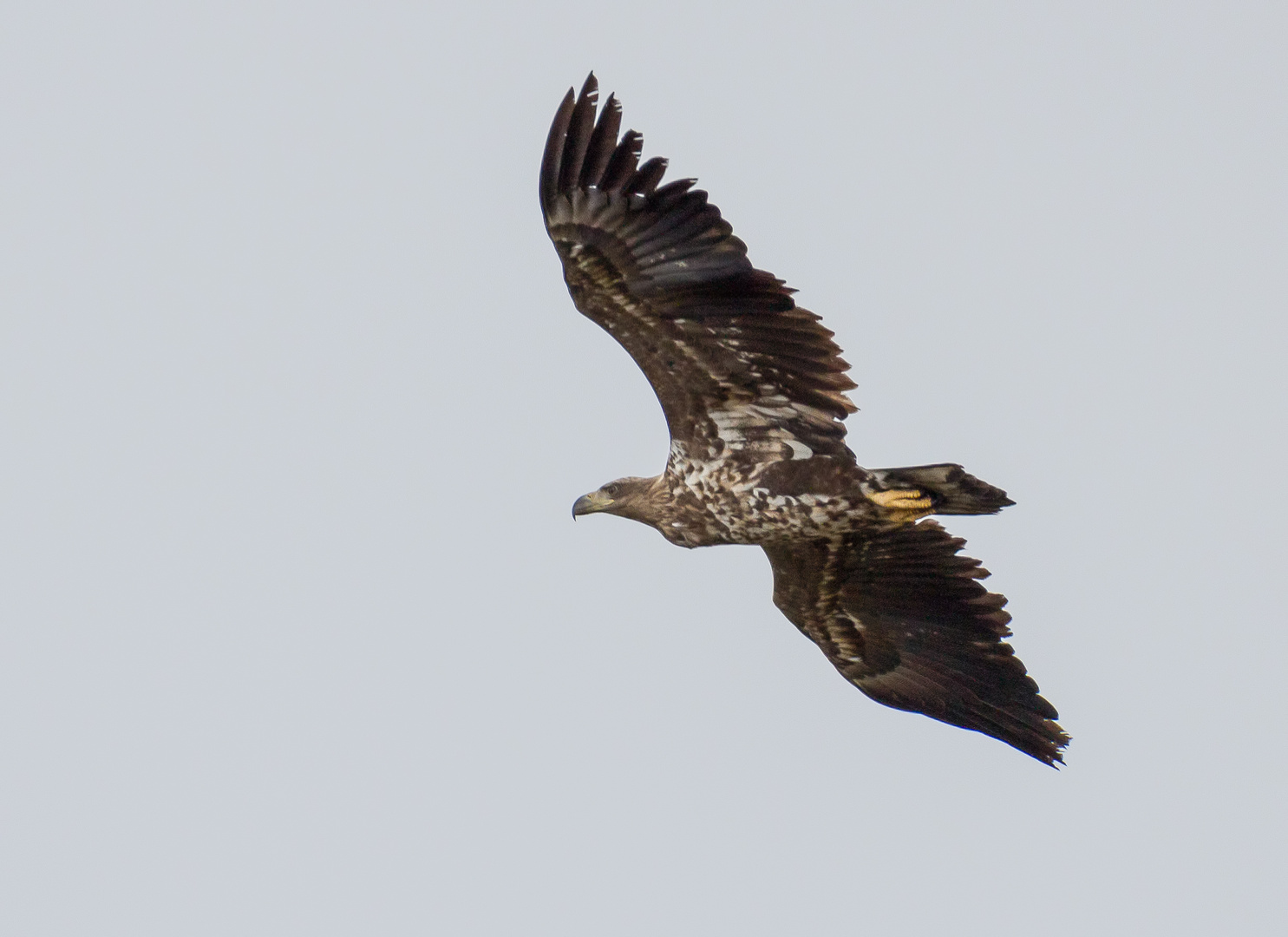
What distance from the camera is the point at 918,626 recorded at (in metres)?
12.1

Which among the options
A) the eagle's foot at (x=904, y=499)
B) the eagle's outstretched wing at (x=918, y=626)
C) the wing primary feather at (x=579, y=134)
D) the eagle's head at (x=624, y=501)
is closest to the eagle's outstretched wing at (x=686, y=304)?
the wing primary feather at (x=579, y=134)

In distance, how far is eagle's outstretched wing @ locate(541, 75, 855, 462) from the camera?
9984 mm

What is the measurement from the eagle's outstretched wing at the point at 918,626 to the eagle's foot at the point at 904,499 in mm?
881

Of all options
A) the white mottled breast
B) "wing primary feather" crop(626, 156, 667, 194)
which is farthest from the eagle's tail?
"wing primary feather" crop(626, 156, 667, 194)

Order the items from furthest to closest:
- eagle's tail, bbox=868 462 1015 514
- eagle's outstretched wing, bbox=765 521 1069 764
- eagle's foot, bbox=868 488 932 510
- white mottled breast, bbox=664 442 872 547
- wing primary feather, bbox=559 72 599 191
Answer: eagle's outstretched wing, bbox=765 521 1069 764, white mottled breast, bbox=664 442 872 547, eagle's foot, bbox=868 488 932 510, eagle's tail, bbox=868 462 1015 514, wing primary feather, bbox=559 72 599 191

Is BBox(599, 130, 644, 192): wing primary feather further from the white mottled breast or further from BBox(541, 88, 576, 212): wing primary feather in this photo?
the white mottled breast

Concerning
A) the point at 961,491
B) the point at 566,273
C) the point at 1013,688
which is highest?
the point at 566,273

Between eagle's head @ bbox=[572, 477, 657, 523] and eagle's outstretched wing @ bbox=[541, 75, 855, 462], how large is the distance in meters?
0.51

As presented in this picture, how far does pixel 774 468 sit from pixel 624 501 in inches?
44.6

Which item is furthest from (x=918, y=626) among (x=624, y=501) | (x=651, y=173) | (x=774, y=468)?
(x=651, y=173)

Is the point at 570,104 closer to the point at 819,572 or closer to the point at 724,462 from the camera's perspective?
the point at 724,462

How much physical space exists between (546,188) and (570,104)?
0.49 metres

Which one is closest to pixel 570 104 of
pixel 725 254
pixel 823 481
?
pixel 725 254

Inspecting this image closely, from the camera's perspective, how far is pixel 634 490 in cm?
1173
